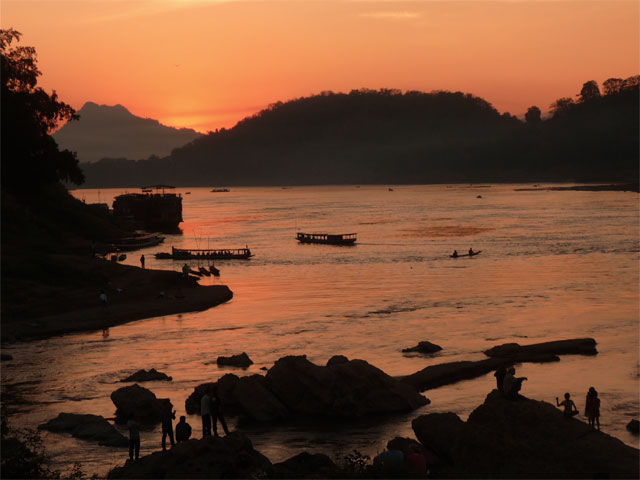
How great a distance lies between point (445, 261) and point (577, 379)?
58.5 metres

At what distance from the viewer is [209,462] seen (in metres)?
21.0

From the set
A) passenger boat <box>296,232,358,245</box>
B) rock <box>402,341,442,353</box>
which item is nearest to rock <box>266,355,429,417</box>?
rock <box>402,341,442,353</box>

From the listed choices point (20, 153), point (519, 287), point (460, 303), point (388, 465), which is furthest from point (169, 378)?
point (20, 153)

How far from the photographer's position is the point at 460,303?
64438 millimetres

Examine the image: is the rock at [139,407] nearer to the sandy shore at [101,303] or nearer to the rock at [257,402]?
the rock at [257,402]

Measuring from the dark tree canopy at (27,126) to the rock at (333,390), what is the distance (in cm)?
5459

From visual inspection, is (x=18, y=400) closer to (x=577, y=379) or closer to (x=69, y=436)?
(x=69, y=436)

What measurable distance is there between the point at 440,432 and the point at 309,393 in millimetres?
9246

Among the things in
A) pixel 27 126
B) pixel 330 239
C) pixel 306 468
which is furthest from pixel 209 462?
pixel 330 239

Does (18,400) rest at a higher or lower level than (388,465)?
lower

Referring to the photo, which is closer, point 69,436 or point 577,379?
point 69,436

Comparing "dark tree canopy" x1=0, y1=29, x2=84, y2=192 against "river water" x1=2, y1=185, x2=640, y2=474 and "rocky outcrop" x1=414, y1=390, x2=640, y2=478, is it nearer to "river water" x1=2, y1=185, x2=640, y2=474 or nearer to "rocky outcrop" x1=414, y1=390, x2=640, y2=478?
"river water" x1=2, y1=185, x2=640, y2=474

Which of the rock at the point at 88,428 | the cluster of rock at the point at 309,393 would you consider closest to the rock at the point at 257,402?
the cluster of rock at the point at 309,393

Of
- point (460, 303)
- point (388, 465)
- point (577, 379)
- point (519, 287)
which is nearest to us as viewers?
point (388, 465)
